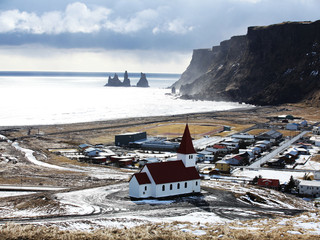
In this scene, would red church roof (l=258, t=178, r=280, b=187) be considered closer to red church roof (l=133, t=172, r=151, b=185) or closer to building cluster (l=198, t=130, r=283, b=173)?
building cluster (l=198, t=130, r=283, b=173)

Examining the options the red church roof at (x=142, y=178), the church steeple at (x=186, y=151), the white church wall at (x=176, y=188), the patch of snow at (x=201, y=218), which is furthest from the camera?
the church steeple at (x=186, y=151)

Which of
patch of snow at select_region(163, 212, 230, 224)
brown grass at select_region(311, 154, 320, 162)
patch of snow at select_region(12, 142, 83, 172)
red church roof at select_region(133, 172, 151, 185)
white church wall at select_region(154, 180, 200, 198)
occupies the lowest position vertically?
patch of snow at select_region(12, 142, 83, 172)

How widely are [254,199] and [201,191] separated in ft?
19.0

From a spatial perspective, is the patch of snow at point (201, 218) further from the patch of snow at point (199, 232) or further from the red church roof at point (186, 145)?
the red church roof at point (186, 145)

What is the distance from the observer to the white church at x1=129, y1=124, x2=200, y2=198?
1800 inches

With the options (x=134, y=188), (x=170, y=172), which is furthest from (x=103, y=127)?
(x=134, y=188)

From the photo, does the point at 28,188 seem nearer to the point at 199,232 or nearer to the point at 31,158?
the point at 31,158

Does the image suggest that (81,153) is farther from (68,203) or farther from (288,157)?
(68,203)

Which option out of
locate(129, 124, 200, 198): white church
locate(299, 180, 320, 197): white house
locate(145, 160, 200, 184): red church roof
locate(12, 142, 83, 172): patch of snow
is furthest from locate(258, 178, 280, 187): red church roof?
locate(12, 142, 83, 172): patch of snow

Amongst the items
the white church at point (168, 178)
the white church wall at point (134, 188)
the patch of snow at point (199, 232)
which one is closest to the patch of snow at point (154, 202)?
the white church at point (168, 178)

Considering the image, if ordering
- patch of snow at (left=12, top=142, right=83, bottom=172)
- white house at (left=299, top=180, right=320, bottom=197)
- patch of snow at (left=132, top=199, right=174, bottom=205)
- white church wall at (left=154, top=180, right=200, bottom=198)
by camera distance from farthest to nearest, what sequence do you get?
patch of snow at (left=12, top=142, right=83, bottom=172) → white house at (left=299, top=180, right=320, bottom=197) → white church wall at (left=154, top=180, right=200, bottom=198) → patch of snow at (left=132, top=199, right=174, bottom=205)

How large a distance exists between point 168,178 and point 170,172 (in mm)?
800

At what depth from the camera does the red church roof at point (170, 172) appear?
4619cm

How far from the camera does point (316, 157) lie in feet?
265
